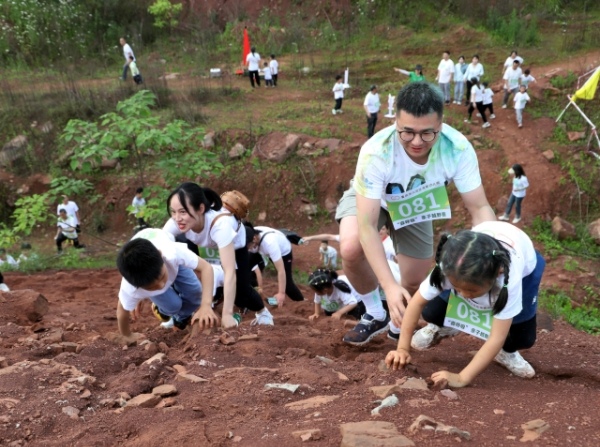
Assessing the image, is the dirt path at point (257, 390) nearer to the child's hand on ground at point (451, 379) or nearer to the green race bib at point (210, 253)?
the child's hand on ground at point (451, 379)

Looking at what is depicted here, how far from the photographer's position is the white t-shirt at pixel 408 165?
3.00 m

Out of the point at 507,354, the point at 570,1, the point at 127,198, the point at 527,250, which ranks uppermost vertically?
the point at 570,1

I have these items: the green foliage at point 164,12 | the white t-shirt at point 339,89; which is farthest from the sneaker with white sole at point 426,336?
the green foliage at point 164,12

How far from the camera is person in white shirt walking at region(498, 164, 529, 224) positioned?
9.81 m

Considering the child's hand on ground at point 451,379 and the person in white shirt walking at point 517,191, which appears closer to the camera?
the child's hand on ground at point 451,379

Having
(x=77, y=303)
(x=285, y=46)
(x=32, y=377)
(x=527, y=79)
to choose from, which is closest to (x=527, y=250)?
(x=32, y=377)

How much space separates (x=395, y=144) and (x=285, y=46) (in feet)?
54.8

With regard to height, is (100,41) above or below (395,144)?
above

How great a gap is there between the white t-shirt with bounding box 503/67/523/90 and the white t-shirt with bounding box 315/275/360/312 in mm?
9404

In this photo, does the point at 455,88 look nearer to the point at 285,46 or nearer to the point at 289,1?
the point at 285,46

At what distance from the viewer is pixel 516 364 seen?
10.8 ft

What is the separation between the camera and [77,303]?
6.62 metres

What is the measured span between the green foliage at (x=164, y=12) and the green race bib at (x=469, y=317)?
63.6ft

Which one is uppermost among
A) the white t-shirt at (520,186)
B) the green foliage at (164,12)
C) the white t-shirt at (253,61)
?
the green foliage at (164,12)
